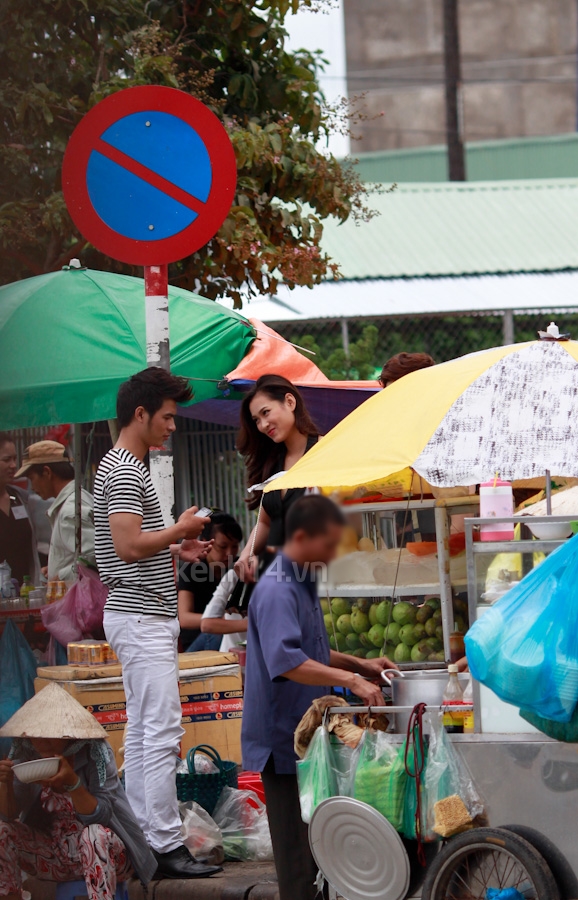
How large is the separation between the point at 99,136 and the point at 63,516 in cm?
291

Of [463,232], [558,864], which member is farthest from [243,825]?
[463,232]

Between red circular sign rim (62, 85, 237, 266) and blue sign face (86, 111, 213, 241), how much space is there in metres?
0.02

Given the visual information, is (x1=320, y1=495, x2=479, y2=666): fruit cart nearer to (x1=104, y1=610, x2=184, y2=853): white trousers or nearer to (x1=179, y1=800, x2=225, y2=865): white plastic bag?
(x1=104, y1=610, x2=184, y2=853): white trousers

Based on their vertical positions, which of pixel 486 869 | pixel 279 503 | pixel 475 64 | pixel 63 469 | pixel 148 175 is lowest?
pixel 486 869

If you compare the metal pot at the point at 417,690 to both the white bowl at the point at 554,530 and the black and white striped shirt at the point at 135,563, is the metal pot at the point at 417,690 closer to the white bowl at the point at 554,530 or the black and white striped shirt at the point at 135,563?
the white bowl at the point at 554,530

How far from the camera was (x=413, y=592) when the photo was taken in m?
4.41

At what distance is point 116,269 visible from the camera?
7.84m

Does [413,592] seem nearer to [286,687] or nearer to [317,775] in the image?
[286,687]

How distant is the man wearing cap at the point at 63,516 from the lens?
22.5 ft

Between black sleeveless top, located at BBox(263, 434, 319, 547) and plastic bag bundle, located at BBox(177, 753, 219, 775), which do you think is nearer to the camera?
black sleeveless top, located at BBox(263, 434, 319, 547)

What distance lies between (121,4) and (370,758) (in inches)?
219

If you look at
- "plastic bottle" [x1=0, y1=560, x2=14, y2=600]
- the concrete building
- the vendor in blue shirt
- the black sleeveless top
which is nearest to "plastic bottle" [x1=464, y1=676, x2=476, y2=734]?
the vendor in blue shirt

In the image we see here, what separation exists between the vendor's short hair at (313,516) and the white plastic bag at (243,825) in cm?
297

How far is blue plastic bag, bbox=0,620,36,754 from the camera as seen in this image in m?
5.85
